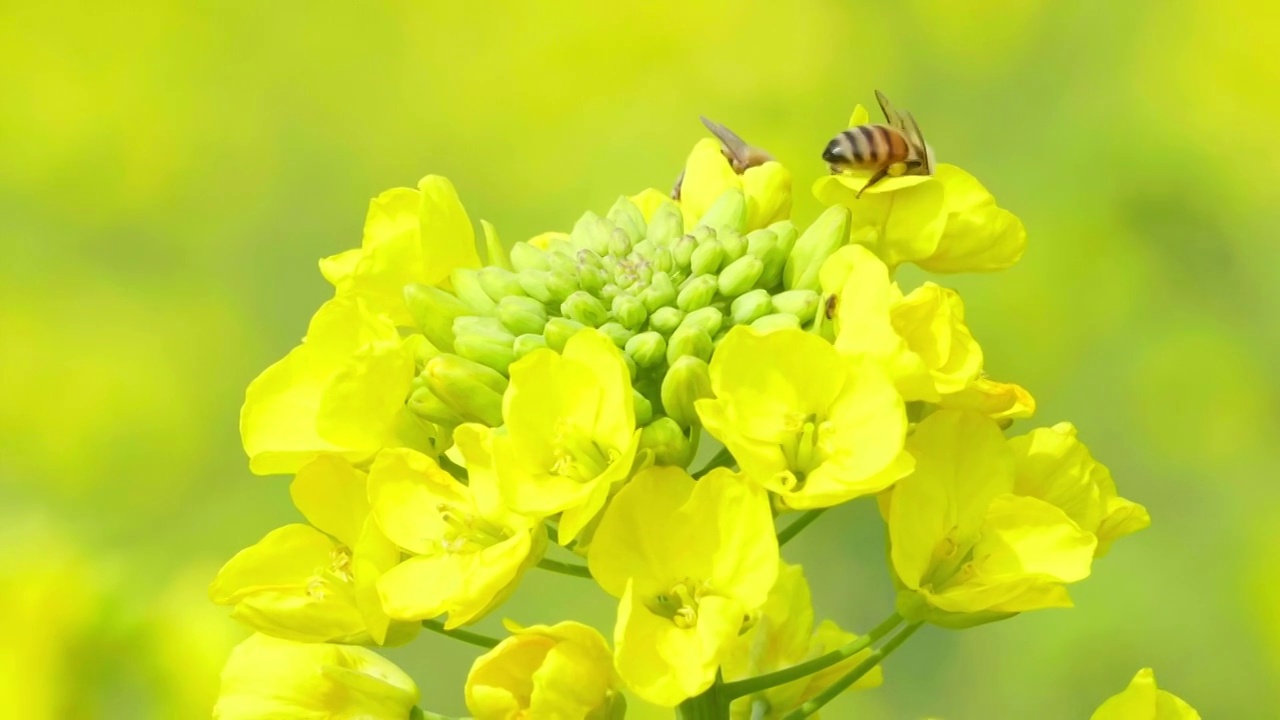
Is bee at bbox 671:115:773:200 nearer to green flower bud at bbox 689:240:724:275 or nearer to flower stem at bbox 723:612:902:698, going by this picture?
green flower bud at bbox 689:240:724:275

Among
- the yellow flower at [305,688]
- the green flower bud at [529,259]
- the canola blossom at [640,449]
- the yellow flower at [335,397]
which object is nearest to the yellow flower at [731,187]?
the canola blossom at [640,449]

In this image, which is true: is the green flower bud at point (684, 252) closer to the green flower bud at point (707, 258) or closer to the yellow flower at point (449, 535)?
the green flower bud at point (707, 258)

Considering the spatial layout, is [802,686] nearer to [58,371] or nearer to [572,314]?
[572,314]

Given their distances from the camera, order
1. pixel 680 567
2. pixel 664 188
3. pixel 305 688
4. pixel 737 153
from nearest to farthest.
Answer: pixel 680 567, pixel 305 688, pixel 737 153, pixel 664 188

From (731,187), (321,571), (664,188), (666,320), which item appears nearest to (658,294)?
(666,320)

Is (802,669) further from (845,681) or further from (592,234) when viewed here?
(592,234)

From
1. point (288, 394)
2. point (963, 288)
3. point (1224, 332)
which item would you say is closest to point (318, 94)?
point (963, 288)

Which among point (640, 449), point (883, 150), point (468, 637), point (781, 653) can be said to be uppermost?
point (883, 150)
